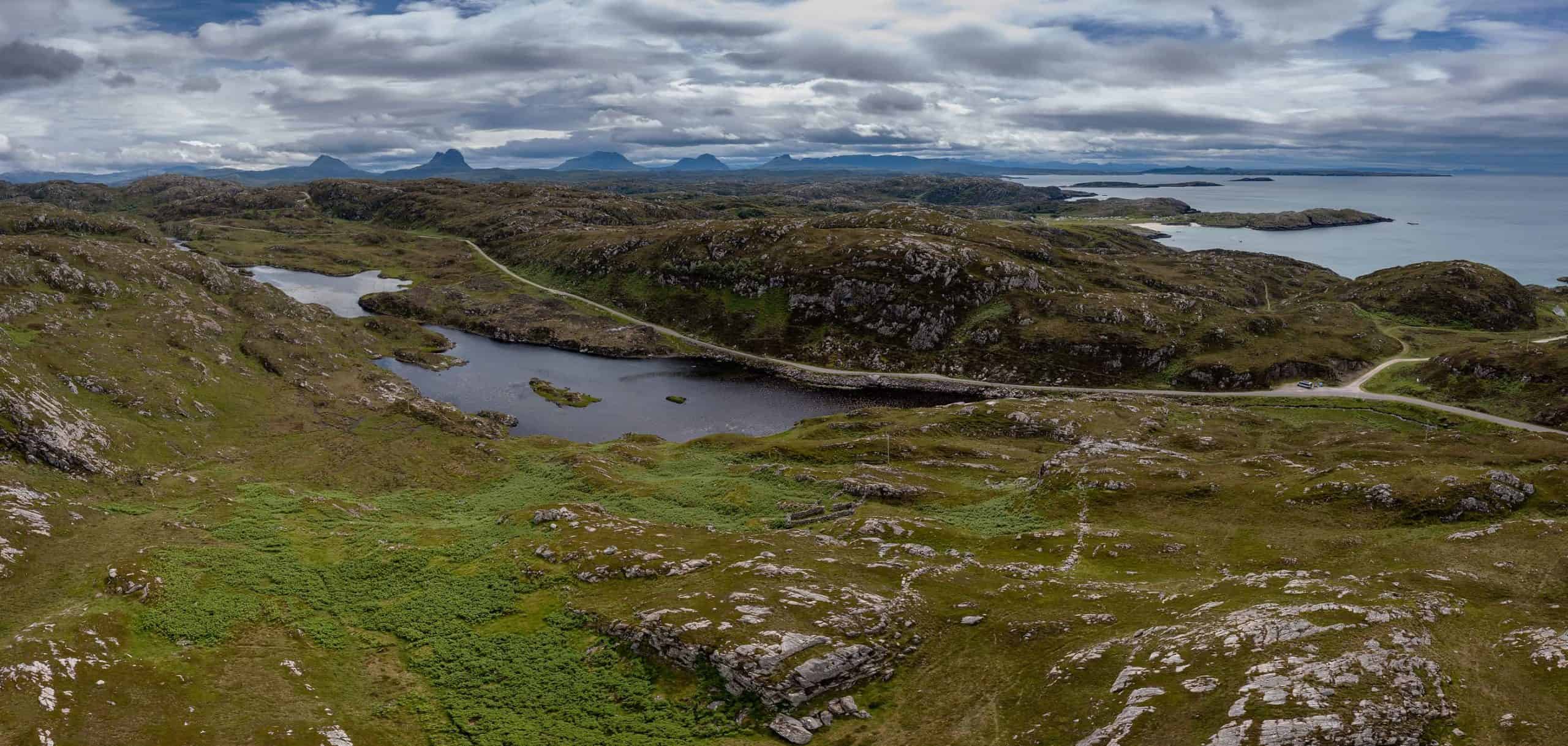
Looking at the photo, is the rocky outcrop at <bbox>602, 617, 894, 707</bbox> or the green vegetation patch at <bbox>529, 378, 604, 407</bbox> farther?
the green vegetation patch at <bbox>529, 378, 604, 407</bbox>

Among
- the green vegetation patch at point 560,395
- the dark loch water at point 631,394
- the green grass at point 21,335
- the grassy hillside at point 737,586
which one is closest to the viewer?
the grassy hillside at point 737,586

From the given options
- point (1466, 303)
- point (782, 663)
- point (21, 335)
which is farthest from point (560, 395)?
point (1466, 303)

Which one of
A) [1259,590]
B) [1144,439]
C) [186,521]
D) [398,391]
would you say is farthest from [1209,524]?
[398,391]

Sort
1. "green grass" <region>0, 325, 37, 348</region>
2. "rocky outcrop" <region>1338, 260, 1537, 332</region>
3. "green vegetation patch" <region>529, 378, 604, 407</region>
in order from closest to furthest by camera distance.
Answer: "green grass" <region>0, 325, 37, 348</region> < "green vegetation patch" <region>529, 378, 604, 407</region> < "rocky outcrop" <region>1338, 260, 1537, 332</region>

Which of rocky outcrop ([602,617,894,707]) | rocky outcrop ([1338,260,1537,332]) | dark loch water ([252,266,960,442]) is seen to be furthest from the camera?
rocky outcrop ([1338,260,1537,332])

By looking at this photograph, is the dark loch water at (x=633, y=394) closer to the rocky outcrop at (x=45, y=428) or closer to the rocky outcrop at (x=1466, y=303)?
the rocky outcrop at (x=45, y=428)

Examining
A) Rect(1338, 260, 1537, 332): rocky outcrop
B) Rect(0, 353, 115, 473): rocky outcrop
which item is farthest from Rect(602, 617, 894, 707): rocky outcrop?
Rect(1338, 260, 1537, 332): rocky outcrop

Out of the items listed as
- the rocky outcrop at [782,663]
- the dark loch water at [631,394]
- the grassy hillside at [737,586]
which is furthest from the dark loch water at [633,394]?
the rocky outcrop at [782,663]

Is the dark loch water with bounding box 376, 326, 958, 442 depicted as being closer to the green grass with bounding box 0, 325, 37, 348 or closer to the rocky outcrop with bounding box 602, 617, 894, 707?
the green grass with bounding box 0, 325, 37, 348

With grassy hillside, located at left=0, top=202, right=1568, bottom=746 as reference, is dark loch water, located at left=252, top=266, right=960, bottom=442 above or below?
below
